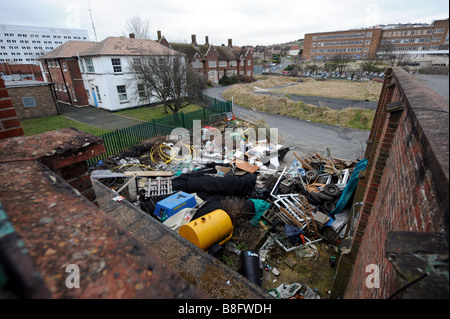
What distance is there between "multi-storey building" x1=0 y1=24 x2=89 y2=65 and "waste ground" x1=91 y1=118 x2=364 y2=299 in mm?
79005

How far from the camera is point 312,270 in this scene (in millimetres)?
5594

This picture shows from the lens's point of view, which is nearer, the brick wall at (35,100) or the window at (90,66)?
the brick wall at (35,100)

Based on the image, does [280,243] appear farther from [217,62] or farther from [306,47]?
[306,47]

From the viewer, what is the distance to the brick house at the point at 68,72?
79.1ft

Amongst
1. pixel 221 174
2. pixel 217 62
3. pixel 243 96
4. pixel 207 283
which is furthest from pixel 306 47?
pixel 207 283

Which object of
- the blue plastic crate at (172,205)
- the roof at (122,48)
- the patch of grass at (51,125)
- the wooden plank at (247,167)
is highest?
the roof at (122,48)

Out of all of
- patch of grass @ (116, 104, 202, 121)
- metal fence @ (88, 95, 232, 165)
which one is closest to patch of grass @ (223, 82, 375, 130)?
patch of grass @ (116, 104, 202, 121)

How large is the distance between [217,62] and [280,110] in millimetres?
26408

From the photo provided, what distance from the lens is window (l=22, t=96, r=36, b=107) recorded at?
68.8 feet

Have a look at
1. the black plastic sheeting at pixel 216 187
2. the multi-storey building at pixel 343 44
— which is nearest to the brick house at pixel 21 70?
the black plastic sheeting at pixel 216 187

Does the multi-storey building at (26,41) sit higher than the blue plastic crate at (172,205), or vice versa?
the multi-storey building at (26,41)

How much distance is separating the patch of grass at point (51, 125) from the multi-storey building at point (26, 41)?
5974 centimetres

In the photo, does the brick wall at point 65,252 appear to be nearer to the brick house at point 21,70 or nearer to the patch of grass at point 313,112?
the patch of grass at point 313,112

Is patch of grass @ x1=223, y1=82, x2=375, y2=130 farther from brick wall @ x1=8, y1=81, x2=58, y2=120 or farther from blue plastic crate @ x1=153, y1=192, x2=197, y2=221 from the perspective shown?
brick wall @ x1=8, y1=81, x2=58, y2=120
